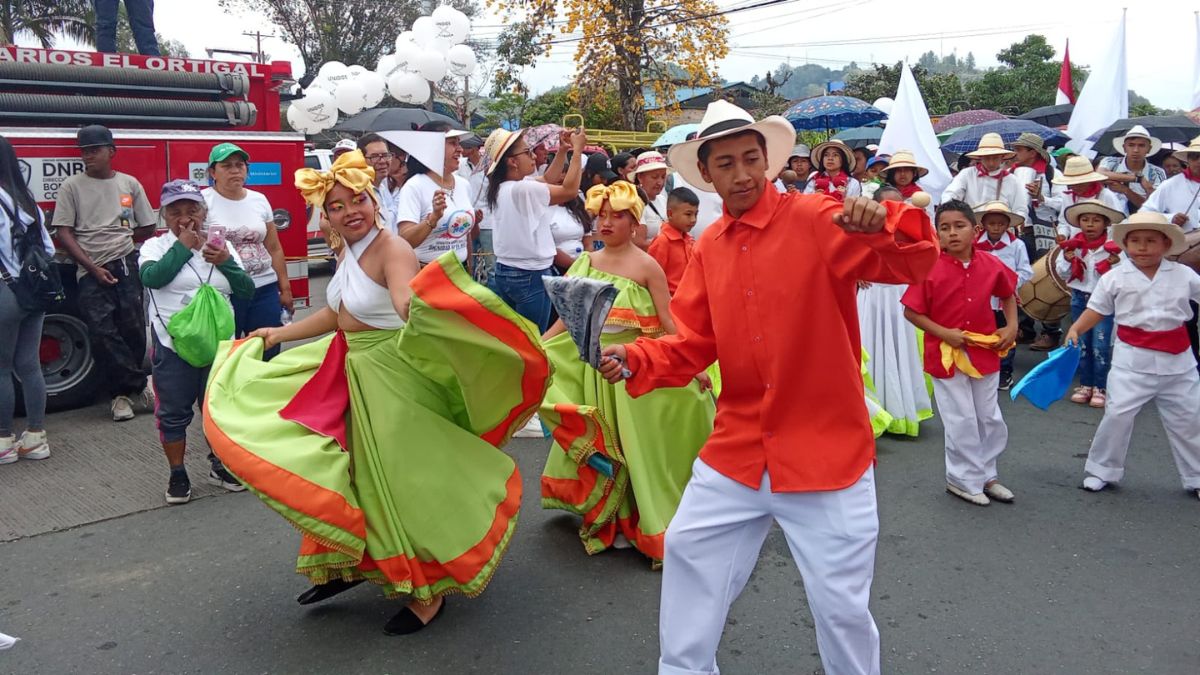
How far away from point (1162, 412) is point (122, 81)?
297 inches

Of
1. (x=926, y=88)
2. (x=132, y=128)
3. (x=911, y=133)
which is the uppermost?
(x=926, y=88)

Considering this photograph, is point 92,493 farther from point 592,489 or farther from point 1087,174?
point 1087,174

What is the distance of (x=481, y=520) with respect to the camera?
381cm

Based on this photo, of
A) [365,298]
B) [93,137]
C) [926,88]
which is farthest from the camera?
[926,88]

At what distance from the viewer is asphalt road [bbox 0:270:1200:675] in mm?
3676

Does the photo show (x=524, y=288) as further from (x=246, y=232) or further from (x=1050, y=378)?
(x=1050, y=378)

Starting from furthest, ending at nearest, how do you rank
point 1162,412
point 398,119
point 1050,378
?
point 398,119 → point 1050,378 → point 1162,412

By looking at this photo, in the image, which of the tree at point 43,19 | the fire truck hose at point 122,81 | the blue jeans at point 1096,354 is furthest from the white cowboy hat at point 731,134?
the tree at point 43,19

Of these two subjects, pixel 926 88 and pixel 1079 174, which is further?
pixel 926 88

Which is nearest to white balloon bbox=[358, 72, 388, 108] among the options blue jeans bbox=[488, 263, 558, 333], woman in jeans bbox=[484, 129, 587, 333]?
woman in jeans bbox=[484, 129, 587, 333]

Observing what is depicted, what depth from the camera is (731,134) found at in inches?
112

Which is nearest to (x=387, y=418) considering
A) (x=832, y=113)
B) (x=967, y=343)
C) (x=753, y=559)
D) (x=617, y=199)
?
(x=753, y=559)

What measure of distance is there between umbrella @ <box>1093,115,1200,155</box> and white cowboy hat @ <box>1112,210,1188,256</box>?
18.3ft

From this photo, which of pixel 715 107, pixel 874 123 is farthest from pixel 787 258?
pixel 874 123
